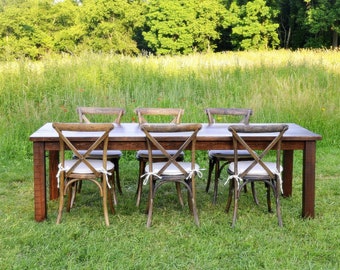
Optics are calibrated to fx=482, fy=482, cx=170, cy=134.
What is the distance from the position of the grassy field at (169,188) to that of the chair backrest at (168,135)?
53 centimetres

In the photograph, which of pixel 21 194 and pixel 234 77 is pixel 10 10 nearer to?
pixel 234 77

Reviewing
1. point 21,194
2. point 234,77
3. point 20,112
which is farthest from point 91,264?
point 234,77

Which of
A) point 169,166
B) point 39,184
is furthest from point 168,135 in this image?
point 39,184

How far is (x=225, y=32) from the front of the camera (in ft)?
115

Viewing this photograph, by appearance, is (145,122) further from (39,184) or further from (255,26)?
(255,26)

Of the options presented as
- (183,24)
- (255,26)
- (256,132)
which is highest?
(183,24)

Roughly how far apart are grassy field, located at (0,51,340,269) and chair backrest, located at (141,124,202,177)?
0.53 meters

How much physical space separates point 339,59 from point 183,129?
8.41 metres

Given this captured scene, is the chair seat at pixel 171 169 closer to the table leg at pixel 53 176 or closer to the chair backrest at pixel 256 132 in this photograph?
the chair backrest at pixel 256 132

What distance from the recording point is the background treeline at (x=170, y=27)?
3169 cm

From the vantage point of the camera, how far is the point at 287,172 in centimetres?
482

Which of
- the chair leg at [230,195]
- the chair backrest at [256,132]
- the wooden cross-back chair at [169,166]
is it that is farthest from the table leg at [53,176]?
the chair backrest at [256,132]

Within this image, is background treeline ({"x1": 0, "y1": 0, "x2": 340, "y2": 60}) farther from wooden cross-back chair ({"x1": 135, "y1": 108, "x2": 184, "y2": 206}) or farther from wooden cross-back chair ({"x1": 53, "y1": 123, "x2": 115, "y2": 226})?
wooden cross-back chair ({"x1": 53, "y1": 123, "x2": 115, "y2": 226})

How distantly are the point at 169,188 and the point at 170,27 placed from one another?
96.3ft
